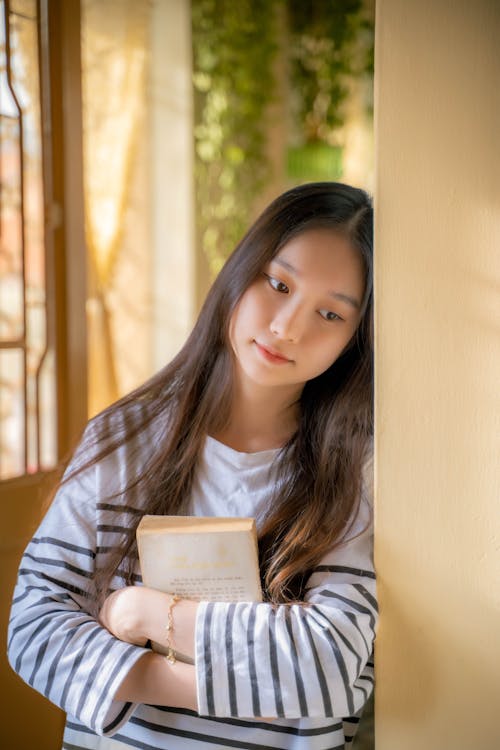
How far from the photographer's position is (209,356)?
120cm

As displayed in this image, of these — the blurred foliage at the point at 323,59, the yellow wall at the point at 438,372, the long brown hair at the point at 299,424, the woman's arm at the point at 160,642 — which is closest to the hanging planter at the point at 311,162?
the blurred foliage at the point at 323,59

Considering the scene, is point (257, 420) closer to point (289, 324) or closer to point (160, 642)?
point (289, 324)

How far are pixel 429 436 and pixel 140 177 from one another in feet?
9.26

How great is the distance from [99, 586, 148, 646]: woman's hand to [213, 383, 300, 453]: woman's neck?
296 millimetres

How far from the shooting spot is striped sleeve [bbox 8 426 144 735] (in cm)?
94

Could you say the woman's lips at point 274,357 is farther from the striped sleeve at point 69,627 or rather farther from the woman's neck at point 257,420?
the striped sleeve at point 69,627

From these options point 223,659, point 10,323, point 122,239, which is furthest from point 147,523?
point 122,239

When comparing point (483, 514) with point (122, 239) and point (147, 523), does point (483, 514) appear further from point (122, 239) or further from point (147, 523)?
point (122, 239)

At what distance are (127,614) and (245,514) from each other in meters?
0.22

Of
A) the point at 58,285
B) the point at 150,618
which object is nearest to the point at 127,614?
the point at 150,618

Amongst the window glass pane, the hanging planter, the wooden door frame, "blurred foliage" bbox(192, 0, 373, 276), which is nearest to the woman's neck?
the wooden door frame

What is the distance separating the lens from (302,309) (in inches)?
40.5

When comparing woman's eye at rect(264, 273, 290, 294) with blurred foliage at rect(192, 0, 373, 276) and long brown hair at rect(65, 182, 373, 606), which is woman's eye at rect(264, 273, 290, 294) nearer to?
long brown hair at rect(65, 182, 373, 606)

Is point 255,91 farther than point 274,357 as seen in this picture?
Yes
